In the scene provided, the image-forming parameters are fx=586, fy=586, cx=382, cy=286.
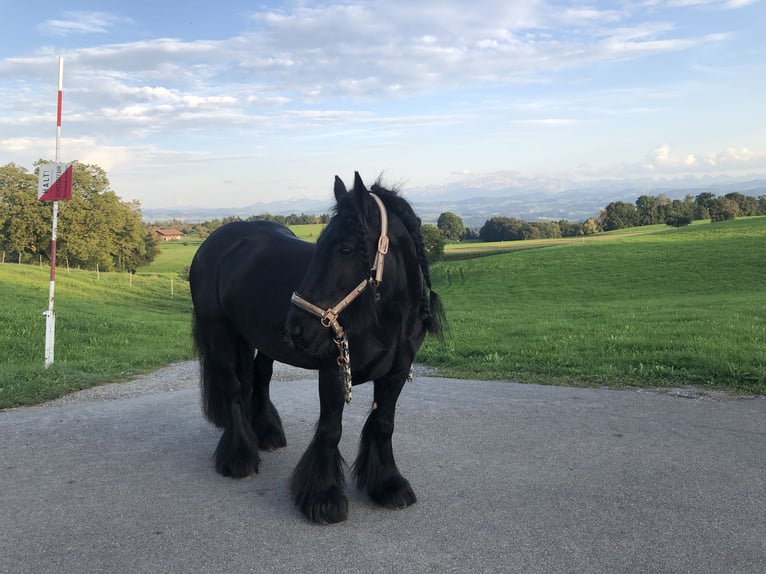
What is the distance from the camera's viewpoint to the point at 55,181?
8500 millimetres

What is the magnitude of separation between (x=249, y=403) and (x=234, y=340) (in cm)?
55

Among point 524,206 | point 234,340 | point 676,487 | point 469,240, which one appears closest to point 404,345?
point 234,340

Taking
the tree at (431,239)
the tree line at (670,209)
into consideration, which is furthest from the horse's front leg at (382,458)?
the tree line at (670,209)

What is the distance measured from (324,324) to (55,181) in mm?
7109

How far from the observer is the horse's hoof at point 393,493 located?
12.4 feet

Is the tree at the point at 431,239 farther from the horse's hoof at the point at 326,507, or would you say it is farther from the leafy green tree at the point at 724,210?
the leafy green tree at the point at 724,210

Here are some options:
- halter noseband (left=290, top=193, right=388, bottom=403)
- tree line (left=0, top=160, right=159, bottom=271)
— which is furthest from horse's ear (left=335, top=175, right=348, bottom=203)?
tree line (left=0, top=160, right=159, bottom=271)

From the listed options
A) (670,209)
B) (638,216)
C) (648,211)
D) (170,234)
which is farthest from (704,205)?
(170,234)

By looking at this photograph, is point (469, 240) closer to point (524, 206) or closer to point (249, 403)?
point (249, 403)

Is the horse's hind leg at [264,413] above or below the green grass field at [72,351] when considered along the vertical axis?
above

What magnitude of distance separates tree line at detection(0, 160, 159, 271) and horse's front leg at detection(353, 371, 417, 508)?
42.2m

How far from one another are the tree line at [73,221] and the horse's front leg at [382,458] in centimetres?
4218

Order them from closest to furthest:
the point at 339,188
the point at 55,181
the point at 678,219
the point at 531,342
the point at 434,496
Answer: the point at 339,188
the point at 434,496
the point at 55,181
the point at 531,342
the point at 678,219

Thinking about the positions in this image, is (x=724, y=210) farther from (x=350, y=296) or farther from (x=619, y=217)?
(x=350, y=296)
